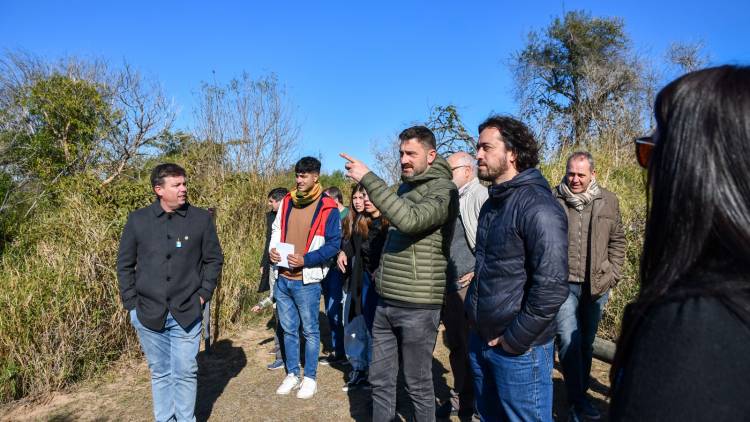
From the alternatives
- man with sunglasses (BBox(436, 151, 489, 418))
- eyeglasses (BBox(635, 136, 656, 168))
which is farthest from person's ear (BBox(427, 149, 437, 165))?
eyeglasses (BBox(635, 136, 656, 168))

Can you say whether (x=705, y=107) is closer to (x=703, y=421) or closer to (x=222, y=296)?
(x=703, y=421)

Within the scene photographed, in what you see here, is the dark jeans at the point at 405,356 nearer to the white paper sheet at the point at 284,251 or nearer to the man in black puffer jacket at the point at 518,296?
the man in black puffer jacket at the point at 518,296

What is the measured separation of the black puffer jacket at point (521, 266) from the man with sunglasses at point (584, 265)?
149cm

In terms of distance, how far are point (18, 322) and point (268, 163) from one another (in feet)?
31.5

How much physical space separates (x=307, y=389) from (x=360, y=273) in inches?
46.7

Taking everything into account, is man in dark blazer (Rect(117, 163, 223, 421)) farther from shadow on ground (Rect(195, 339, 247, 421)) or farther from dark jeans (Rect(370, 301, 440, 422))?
dark jeans (Rect(370, 301, 440, 422))

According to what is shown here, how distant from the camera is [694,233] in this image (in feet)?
2.56

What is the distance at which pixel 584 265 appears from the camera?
3.67m

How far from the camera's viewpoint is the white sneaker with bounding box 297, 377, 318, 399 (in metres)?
4.45

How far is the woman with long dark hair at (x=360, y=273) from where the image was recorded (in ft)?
13.2

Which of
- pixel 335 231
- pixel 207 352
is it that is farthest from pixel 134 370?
pixel 335 231

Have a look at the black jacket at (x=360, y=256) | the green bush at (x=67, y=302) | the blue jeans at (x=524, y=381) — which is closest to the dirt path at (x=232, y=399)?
the green bush at (x=67, y=302)

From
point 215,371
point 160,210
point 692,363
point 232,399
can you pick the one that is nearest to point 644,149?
point 692,363

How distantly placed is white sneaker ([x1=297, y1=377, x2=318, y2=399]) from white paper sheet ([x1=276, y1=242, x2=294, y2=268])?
3.73 feet
